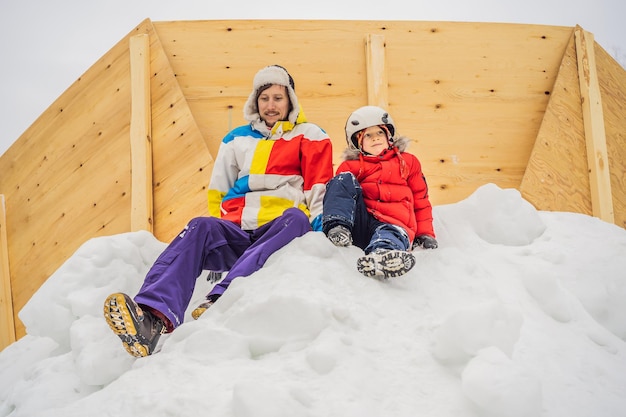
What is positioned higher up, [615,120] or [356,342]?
[615,120]

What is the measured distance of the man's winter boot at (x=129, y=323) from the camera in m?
1.15

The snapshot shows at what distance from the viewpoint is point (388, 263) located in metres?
1.38

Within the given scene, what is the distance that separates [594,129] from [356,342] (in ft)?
8.84

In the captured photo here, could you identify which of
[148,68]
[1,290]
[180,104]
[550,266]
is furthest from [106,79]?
[550,266]

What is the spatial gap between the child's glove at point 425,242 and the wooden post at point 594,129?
1.66 m

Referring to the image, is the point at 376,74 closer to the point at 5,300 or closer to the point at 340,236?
the point at 340,236

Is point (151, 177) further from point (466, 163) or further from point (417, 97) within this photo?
point (466, 163)

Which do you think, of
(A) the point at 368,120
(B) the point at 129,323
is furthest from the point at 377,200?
(B) the point at 129,323

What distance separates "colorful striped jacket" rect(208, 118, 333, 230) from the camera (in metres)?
1.88

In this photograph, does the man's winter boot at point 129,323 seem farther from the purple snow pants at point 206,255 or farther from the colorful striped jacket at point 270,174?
the colorful striped jacket at point 270,174

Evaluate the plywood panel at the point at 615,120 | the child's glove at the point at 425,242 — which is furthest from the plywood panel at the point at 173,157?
the plywood panel at the point at 615,120

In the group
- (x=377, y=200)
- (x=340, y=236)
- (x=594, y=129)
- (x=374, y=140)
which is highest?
(x=594, y=129)

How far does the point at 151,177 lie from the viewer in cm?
278

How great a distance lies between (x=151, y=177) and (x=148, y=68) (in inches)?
30.2
